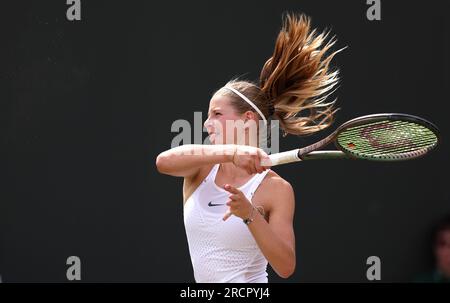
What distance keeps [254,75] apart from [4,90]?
1425mm

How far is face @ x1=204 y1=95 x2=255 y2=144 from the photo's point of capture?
3477mm

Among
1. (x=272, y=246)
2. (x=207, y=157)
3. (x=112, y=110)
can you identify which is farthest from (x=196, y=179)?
(x=112, y=110)

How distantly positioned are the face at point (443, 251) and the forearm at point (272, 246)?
7.22 ft

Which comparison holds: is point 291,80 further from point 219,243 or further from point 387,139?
point 219,243

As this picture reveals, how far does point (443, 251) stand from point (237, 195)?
2530 mm

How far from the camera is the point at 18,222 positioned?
515 cm

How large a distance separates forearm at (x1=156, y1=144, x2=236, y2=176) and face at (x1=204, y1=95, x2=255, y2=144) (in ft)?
0.65

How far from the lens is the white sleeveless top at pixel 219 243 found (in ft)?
11.0

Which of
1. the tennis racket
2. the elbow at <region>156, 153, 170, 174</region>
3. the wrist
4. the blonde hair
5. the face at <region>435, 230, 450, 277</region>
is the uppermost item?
the blonde hair

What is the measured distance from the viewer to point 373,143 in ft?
11.1

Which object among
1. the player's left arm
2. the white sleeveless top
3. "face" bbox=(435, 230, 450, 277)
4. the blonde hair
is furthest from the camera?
"face" bbox=(435, 230, 450, 277)

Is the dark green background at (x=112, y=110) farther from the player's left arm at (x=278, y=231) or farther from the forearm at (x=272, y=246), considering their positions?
the forearm at (x=272, y=246)

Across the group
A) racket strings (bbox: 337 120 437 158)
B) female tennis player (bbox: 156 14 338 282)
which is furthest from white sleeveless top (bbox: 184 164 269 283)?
racket strings (bbox: 337 120 437 158)

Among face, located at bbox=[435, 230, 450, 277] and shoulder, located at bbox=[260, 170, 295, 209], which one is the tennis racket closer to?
shoulder, located at bbox=[260, 170, 295, 209]
